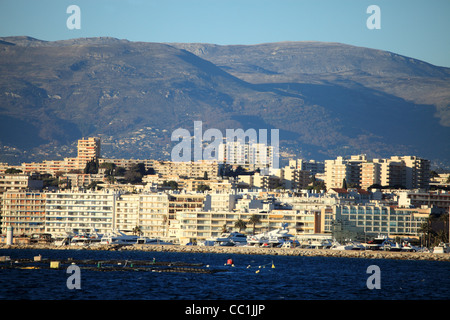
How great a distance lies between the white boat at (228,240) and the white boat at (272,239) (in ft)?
4.34

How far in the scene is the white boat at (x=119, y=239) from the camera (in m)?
141

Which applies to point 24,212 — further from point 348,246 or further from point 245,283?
point 245,283

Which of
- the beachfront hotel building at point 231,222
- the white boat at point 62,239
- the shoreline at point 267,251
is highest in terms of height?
the beachfront hotel building at point 231,222

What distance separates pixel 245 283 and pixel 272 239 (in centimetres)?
5589

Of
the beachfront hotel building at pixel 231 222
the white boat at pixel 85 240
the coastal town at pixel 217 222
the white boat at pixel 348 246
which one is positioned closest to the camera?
the white boat at pixel 348 246

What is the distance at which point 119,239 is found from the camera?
142m

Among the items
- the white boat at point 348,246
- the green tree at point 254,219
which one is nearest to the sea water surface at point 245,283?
the white boat at point 348,246

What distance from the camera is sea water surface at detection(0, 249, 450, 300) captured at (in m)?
67.3

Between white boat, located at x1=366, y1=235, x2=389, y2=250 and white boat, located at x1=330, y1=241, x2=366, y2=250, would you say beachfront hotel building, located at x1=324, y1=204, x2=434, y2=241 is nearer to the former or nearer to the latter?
white boat, located at x1=330, y1=241, x2=366, y2=250

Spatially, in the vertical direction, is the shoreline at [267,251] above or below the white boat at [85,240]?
below

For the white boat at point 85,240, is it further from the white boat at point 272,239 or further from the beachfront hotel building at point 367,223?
the beachfront hotel building at point 367,223

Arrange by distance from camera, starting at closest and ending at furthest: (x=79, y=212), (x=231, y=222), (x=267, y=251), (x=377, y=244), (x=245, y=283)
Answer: (x=245, y=283)
(x=267, y=251)
(x=377, y=244)
(x=231, y=222)
(x=79, y=212)

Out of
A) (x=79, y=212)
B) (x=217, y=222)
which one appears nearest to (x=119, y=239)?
(x=217, y=222)
